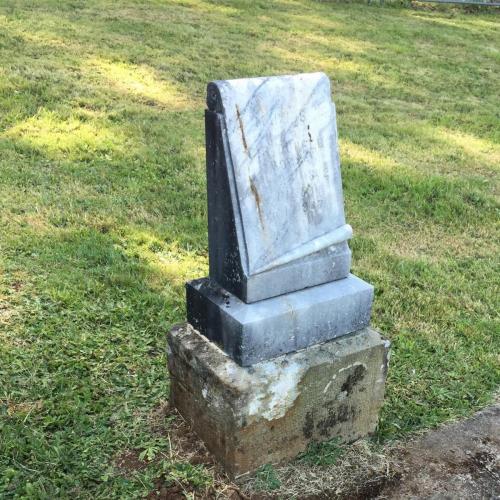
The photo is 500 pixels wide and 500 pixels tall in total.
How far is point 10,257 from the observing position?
452 cm

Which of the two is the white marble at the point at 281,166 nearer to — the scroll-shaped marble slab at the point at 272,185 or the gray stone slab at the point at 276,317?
the scroll-shaped marble slab at the point at 272,185

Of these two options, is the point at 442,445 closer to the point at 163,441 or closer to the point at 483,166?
the point at 163,441

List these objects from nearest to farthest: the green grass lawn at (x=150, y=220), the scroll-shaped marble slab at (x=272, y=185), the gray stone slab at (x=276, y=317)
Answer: the scroll-shaped marble slab at (x=272, y=185) → the gray stone slab at (x=276, y=317) → the green grass lawn at (x=150, y=220)

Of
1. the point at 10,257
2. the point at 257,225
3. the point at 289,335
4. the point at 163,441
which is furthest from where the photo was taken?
the point at 10,257

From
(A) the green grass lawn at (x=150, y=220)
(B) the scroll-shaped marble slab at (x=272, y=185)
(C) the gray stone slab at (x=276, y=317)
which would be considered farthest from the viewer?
(A) the green grass lawn at (x=150, y=220)

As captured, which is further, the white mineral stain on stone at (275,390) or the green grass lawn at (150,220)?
the green grass lawn at (150,220)

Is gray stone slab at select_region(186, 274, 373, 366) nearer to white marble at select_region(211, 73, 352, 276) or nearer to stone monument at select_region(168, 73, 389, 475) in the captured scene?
stone monument at select_region(168, 73, 389, 475)

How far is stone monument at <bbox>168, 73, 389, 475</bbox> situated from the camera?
2574 mm

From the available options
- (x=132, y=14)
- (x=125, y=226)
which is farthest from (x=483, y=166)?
(x=132, y=14)

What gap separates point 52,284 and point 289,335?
2.04 m

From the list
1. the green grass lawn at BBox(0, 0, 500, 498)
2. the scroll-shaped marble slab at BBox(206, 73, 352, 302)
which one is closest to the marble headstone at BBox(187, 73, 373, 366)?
the scroll-shaped marble slab at BBox(206, 73, 352, 302)

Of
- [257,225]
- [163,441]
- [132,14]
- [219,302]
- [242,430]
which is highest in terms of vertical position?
[132,14]

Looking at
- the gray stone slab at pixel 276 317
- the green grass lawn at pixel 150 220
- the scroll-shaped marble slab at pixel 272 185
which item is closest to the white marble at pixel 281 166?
the scroll-shaped marble slab at pixel 272 185

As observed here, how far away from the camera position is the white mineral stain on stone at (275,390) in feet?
8.93
